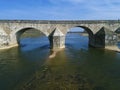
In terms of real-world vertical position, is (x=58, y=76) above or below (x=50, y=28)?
below

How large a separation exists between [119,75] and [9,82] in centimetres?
1184

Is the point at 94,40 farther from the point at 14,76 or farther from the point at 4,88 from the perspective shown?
the point at 4,88

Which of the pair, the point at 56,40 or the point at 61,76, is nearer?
the point at 61,76

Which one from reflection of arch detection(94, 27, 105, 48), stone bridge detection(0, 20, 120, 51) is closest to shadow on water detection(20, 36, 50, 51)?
stone bridge detection(0, 20, 120, 51)

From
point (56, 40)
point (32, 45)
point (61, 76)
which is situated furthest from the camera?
point (32, 45)

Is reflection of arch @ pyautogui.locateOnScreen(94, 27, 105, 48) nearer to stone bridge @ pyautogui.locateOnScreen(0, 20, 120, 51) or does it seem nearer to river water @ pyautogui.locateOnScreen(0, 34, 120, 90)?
stone bridge @ pyautogui.locateOnScreen(0, 20, 120, 51)

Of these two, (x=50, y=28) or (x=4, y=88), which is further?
(x=50, y=28)

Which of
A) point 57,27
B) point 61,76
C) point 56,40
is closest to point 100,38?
point 56,40

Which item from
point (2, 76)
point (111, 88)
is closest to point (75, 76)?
point (111, 88)

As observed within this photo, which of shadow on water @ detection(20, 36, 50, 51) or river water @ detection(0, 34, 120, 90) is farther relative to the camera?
shadow on water @ detection(20, 36, 50, 51)

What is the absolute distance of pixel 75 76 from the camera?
21.3 metres

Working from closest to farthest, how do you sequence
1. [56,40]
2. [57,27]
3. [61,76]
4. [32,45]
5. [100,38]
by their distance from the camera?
[61,76] → [56,40] → [100,38] → [57,27] → [32,45]

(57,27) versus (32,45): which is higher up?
(57,27)

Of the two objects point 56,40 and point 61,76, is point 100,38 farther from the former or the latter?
point 61,76
